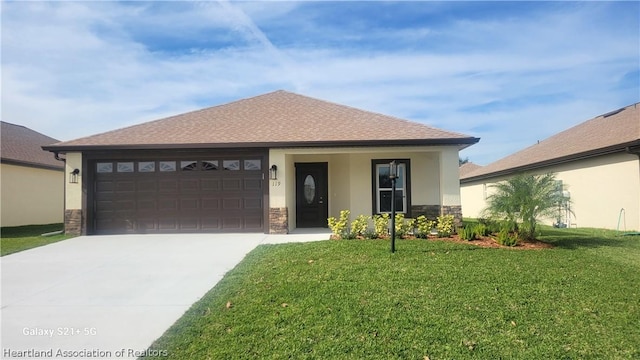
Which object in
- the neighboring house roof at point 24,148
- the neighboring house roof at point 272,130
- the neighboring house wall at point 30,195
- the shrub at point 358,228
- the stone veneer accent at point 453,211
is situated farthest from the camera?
the neighboring house roof at point 24,148

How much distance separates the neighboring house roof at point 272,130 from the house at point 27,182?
568cm

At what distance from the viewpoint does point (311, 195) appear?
1268 centimetres

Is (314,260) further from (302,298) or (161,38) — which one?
(161,38)

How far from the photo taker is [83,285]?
5.82 metres

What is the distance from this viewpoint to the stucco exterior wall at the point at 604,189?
11.4m

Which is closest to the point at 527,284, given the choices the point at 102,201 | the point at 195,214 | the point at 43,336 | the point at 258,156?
the point at 43,336

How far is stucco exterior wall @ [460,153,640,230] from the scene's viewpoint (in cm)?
1138

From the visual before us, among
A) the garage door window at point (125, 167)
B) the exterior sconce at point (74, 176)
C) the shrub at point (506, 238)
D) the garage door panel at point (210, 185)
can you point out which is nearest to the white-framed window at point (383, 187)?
the shrub at point (506, 238)

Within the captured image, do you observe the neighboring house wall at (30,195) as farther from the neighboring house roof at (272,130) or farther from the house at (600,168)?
the house at (600,168)

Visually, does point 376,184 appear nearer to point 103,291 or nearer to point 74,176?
point 103,291

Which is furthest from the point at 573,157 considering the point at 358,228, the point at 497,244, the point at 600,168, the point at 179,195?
the point at 179,195

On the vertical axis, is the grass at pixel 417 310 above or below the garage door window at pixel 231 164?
below

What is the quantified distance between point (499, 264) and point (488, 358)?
3.26 meters

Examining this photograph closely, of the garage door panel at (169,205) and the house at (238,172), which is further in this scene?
the garage door panel at (169,205)
